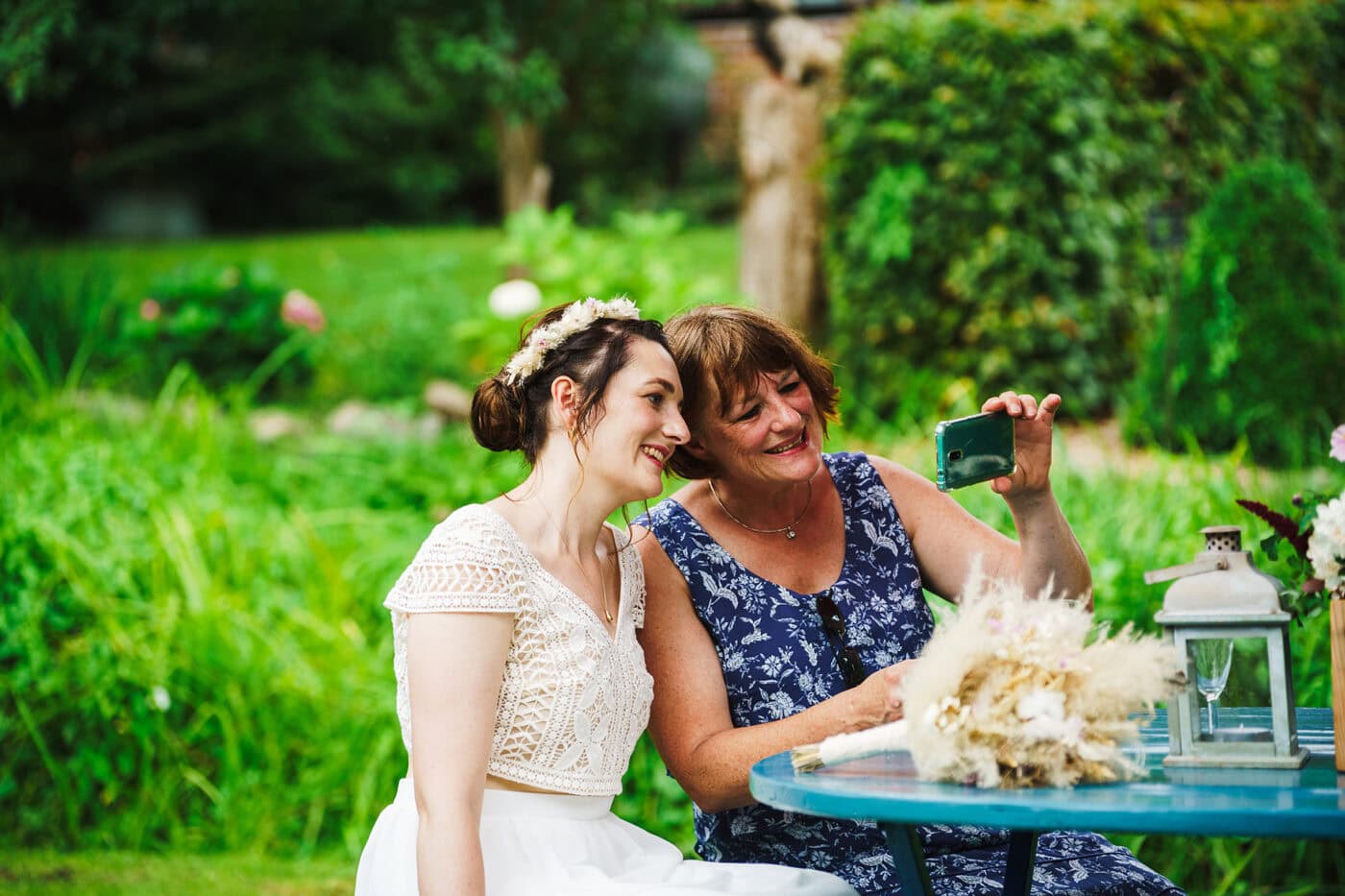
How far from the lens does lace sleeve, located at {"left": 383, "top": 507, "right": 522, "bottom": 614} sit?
6.73 feet

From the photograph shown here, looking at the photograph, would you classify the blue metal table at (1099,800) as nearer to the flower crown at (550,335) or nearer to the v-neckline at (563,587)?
the v-neckline at (563,587)

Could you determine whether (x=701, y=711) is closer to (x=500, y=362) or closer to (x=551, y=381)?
(x=551, y=381)

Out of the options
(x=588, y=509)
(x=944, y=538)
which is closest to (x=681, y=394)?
(x=588, y=509)

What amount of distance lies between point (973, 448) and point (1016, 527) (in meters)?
0.49

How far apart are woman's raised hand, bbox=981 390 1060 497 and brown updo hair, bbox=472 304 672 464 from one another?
602 millimetres

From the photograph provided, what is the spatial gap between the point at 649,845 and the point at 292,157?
15.7m

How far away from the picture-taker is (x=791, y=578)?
262 cm

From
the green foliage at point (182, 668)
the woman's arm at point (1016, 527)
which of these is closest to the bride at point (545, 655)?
the woman's arm at point (1016, 527)

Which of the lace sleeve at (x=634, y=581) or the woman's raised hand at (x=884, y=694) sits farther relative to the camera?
the lace sleeve at (x=634, y=581)

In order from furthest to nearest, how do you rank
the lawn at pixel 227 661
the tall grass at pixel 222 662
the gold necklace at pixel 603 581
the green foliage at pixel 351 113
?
the green foliage at pixel 351 113
the tall grass at pixel 222 662
the lawn at pixel 227 661
the gold necklace at pixel 603 581

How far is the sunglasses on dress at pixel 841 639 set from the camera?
2508 mm

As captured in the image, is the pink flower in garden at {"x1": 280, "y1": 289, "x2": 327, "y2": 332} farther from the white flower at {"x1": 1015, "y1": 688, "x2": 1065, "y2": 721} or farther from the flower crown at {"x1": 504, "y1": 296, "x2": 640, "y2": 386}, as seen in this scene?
the white flower at {"x1": 1015, "y1": 688, "x2": 1065, "y2": 721}

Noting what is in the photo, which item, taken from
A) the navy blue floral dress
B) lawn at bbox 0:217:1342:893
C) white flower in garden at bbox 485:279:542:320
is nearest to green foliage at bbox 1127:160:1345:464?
lawn at bbox 0:217:1342:893

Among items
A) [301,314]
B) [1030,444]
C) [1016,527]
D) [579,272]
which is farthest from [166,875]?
[579,272]
